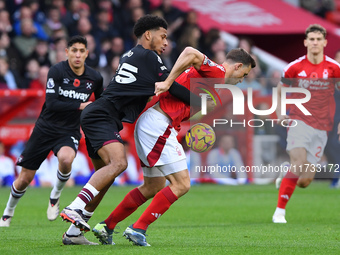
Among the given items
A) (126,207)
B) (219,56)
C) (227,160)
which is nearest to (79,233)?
(126,207)

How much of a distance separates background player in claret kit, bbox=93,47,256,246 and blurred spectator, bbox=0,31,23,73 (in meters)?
9.69

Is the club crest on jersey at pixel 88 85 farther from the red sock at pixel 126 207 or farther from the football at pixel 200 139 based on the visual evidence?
the red sock at pixel 126 207

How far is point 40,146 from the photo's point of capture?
31.5 feet

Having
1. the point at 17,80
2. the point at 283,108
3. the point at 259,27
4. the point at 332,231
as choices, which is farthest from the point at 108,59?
the point at 332,231

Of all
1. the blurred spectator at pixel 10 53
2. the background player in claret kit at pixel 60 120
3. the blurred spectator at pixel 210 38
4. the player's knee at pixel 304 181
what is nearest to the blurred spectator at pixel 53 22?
the blurred spectator at pixel 10 53

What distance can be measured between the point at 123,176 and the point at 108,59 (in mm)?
3058

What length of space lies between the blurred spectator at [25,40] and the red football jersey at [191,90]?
32.9ft

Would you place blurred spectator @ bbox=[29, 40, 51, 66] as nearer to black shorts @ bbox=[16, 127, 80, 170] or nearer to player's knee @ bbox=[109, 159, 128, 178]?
black shorts @ bbox=[16, 127, 80, 170]

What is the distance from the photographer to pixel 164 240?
302 inches

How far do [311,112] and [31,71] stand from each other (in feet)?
26.6

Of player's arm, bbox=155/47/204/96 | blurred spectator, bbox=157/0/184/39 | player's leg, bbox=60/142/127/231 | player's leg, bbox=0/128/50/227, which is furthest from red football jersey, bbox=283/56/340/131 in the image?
blurred spectator, bbox=157/0/184/39

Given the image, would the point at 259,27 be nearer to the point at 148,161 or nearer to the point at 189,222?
the point at 189,222

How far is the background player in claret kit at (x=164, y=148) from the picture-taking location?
694 centimetres

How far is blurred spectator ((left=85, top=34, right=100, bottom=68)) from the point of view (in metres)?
16.9
